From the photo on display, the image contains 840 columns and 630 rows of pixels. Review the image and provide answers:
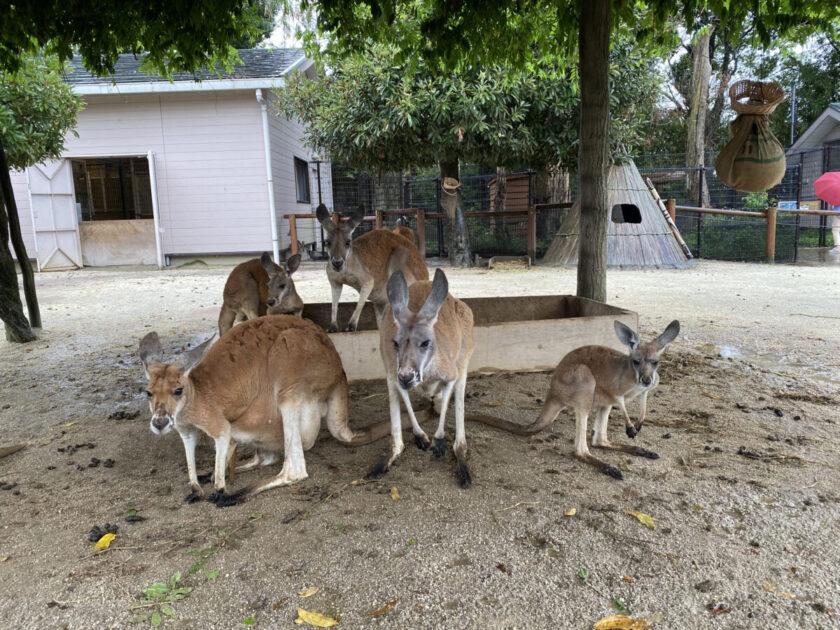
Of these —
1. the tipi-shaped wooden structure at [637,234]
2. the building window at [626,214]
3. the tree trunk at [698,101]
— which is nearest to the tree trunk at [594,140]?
the building window at [626,214]

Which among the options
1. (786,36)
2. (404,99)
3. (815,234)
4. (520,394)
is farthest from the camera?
(815,234)

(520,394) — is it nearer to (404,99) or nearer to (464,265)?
(404,99)

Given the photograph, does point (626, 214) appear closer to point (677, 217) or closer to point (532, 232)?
point (532, 232)

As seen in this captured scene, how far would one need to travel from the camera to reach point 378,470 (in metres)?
2.94

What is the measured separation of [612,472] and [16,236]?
630 cm

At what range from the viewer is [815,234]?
648 inches

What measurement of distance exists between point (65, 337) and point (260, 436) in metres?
4.44

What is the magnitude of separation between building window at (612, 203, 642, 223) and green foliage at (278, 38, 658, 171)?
1276 millimetres

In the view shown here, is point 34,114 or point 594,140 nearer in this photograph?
point 594,140

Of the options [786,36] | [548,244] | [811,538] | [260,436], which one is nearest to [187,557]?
[260,436]

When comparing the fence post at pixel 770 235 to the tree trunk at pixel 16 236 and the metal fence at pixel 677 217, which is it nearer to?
the metal fence at pixel 677 217

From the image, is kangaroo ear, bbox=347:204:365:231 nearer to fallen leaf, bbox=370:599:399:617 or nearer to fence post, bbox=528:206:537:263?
fallen leaf, bbox=370:599:399:617

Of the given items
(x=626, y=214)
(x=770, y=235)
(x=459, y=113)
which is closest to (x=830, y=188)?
(x=770, y=235)

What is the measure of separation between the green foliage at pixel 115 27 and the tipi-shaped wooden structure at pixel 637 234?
820cm
